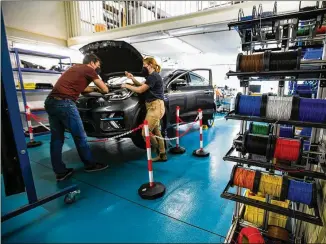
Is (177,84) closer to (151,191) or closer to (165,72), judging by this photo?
(165,72)

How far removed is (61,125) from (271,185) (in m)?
2.71

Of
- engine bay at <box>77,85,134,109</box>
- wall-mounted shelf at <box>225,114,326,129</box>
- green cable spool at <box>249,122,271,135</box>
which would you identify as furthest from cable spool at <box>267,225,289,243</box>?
engine bay at <box>77,85,134,109</box>

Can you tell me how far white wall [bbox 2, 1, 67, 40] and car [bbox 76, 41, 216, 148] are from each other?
436 centimetres

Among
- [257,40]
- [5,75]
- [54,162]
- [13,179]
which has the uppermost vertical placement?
[257,40]

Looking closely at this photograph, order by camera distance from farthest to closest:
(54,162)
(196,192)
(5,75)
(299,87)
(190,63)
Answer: (190,63) < (299,87) < (54,162) < (196,192) < (5,75)

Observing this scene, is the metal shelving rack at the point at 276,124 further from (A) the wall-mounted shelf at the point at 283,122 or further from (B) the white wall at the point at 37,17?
(B) the white wall at the point at 37,17

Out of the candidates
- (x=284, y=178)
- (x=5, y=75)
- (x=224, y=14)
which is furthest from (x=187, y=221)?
(x=224, y=14)

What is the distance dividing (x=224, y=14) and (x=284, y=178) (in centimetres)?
460

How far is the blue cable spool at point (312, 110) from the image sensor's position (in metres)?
1.24

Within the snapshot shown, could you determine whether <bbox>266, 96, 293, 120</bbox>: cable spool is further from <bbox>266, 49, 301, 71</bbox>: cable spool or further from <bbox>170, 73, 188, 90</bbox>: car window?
<bbox>170, 73, 188, 90</bbox>: car window

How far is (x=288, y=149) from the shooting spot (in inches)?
53.7

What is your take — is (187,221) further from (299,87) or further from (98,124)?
(299,87)

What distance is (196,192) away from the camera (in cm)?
243

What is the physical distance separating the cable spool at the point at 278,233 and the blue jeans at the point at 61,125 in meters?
2.49
